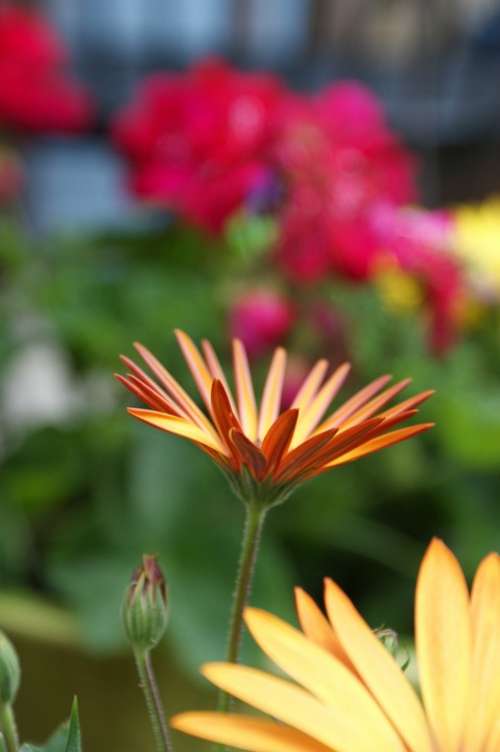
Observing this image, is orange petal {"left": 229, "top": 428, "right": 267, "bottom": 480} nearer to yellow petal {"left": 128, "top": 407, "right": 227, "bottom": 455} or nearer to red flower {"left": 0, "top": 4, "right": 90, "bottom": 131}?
yellow petal {"left": 128, "top": 407, "right": 227, "bottom": 455}

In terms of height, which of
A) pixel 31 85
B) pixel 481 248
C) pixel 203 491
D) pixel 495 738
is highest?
pixel 31 85

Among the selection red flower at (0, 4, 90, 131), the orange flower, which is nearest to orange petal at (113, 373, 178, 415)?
the orange flower

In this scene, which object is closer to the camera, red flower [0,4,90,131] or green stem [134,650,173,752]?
green stem [134,650,173,752]

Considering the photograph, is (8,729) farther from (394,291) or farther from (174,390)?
(394,291)

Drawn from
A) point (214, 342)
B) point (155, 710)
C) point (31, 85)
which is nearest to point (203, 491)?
point (214, 342)

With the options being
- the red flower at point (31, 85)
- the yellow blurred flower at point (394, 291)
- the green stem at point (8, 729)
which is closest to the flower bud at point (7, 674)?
the green stem at point (8, 729)

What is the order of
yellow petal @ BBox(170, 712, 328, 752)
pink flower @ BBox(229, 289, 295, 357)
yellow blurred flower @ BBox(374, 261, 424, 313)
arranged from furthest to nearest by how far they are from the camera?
yellow blurred flower @ BBox(374, 261, 424, 313) → pink flower @ BBox(229, 289, 295, 357) → yellow petal @ BBox(170, 712, 328, 752)
